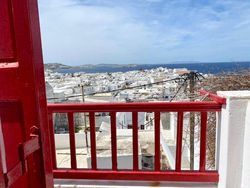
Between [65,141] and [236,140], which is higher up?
[236,140]

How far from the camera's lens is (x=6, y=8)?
0.79m

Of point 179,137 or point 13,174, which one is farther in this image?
point 179,137

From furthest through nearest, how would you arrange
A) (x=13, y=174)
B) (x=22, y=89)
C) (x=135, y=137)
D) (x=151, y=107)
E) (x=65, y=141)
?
1. (x=65, y=141)
2. (x=135, y=137)
3. (x=151, y=107)
4. (x=22, y=89)
5. (x=13, y=174)

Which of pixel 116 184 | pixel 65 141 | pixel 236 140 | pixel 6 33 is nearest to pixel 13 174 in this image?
pixel 6 33

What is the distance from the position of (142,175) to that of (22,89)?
1.70m

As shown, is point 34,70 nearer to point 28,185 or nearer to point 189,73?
point 28,185

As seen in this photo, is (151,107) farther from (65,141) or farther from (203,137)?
(65,141)

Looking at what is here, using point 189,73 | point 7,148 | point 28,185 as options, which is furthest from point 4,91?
point 189,73

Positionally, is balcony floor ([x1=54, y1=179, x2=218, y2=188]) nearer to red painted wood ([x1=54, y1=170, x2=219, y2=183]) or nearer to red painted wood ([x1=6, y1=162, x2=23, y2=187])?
red painted wood ([x1=54, y1=170, x2=219, y2=183])

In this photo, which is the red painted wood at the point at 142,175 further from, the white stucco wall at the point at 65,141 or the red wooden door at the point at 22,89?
the white stucco wall at the point at 65,141

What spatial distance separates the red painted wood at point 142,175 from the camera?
2.04 m

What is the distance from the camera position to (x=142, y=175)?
208cm

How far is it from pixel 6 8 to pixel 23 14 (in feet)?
0.25

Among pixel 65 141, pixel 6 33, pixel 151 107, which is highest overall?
pixel 6 33
